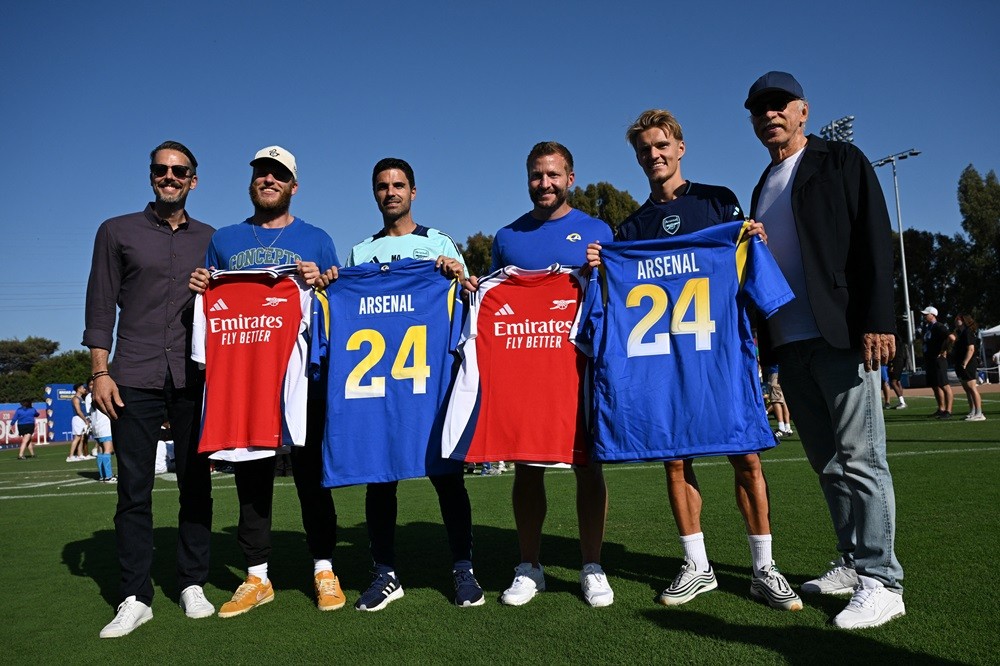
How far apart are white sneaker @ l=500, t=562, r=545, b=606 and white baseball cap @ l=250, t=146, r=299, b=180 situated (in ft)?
9.94

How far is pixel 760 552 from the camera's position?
394cm

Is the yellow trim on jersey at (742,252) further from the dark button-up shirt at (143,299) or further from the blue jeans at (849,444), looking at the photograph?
the dark button-up shirt at (143,299)

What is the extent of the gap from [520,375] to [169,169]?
2.70m

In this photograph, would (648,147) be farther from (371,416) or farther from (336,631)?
(336,631)

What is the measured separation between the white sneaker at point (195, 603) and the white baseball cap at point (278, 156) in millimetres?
2799

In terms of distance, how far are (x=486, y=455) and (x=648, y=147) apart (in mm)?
2114

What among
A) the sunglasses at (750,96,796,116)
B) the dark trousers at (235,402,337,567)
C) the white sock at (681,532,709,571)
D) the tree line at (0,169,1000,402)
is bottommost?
the white sock at (681,532,709,571)

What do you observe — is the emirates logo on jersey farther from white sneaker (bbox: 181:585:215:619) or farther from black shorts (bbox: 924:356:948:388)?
black shorts (bbox: 924:356:948:388)

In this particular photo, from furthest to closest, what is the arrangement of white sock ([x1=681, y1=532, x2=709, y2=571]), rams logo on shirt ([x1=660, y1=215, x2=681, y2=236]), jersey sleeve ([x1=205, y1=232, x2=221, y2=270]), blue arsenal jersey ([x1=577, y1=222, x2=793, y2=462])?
jersey sleeve ([x1=205, y1=232, x2=221, y2=270]), rams logo on shirt ([x1=660, y1=215, x2=681, y2=236]), white sock ([x1=681, y1=532, x2=709, y2=571]), blue arsenal jersey ([x1=577, y1=222, x2=793, y2=462])

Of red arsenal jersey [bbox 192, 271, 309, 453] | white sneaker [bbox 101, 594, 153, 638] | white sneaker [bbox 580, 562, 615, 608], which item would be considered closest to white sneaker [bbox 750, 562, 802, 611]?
white sneaker [bbox 580, 562, 615, 608]

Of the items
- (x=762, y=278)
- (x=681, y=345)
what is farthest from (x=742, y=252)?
(x=681, y=345)

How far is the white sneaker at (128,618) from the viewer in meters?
4.02

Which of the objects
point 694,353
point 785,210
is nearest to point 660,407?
point 694,353

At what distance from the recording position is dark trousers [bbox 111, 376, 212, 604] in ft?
14.5
